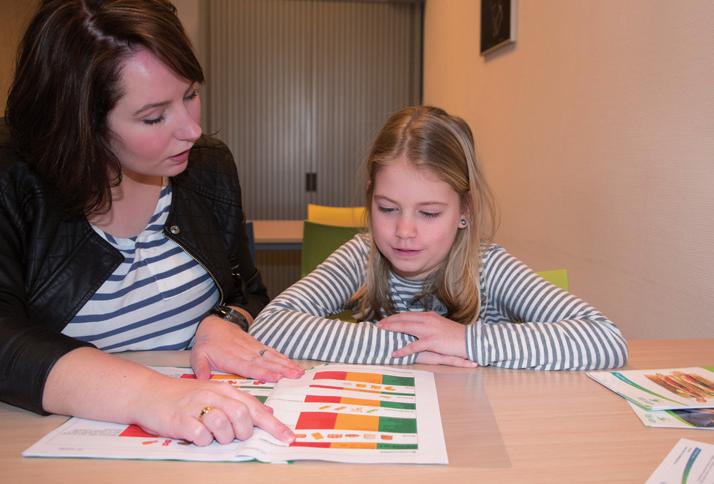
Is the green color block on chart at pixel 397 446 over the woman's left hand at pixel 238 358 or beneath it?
beneath

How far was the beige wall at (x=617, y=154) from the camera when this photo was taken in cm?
152

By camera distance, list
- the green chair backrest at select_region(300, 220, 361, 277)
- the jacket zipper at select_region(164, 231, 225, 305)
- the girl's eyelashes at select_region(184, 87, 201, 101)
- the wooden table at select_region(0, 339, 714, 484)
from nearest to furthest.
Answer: the wooden table at select_region(0, 339, 714, 484) → the girl's eyelashes at select_region(184, 87, 201, 101) → the jacket zipper at select_region(164, 231, 225, 305) → the green chair backrest at select_region(300, 220, 361, 277)

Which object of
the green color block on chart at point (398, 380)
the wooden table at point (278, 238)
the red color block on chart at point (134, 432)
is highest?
the red color block on chart at point (134, 432)

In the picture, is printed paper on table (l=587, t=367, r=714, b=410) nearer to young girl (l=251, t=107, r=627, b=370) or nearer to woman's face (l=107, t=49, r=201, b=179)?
young girl (l=251, t=107, r=627, b=370)

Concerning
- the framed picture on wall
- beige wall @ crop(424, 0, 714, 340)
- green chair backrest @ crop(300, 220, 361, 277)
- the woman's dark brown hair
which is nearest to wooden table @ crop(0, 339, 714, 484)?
the woman's dark brown hair

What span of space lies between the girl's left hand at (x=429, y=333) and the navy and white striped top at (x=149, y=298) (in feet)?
1.51

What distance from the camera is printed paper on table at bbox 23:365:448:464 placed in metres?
0.72

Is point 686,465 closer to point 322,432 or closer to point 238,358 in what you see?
point 322,432

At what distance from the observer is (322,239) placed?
9.30 ft

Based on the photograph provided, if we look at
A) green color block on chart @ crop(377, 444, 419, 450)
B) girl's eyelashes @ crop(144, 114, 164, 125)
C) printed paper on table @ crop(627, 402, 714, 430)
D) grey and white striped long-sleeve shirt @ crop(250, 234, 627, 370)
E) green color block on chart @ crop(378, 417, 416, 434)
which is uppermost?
girl's eyelashes @ crop(144, 114, 164, 125)

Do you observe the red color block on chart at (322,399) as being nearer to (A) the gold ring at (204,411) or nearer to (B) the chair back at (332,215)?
(A) the gold ring at (204,411)

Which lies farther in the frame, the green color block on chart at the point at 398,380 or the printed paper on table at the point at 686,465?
the green color block on chart at the point at 398,380

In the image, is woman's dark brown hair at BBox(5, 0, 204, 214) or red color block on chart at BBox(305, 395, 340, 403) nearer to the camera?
red color block on chart at BBox(305, 395, 340, 403)

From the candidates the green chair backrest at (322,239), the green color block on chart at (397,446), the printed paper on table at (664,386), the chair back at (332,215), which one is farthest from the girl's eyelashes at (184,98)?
the chair back at (332,215)
